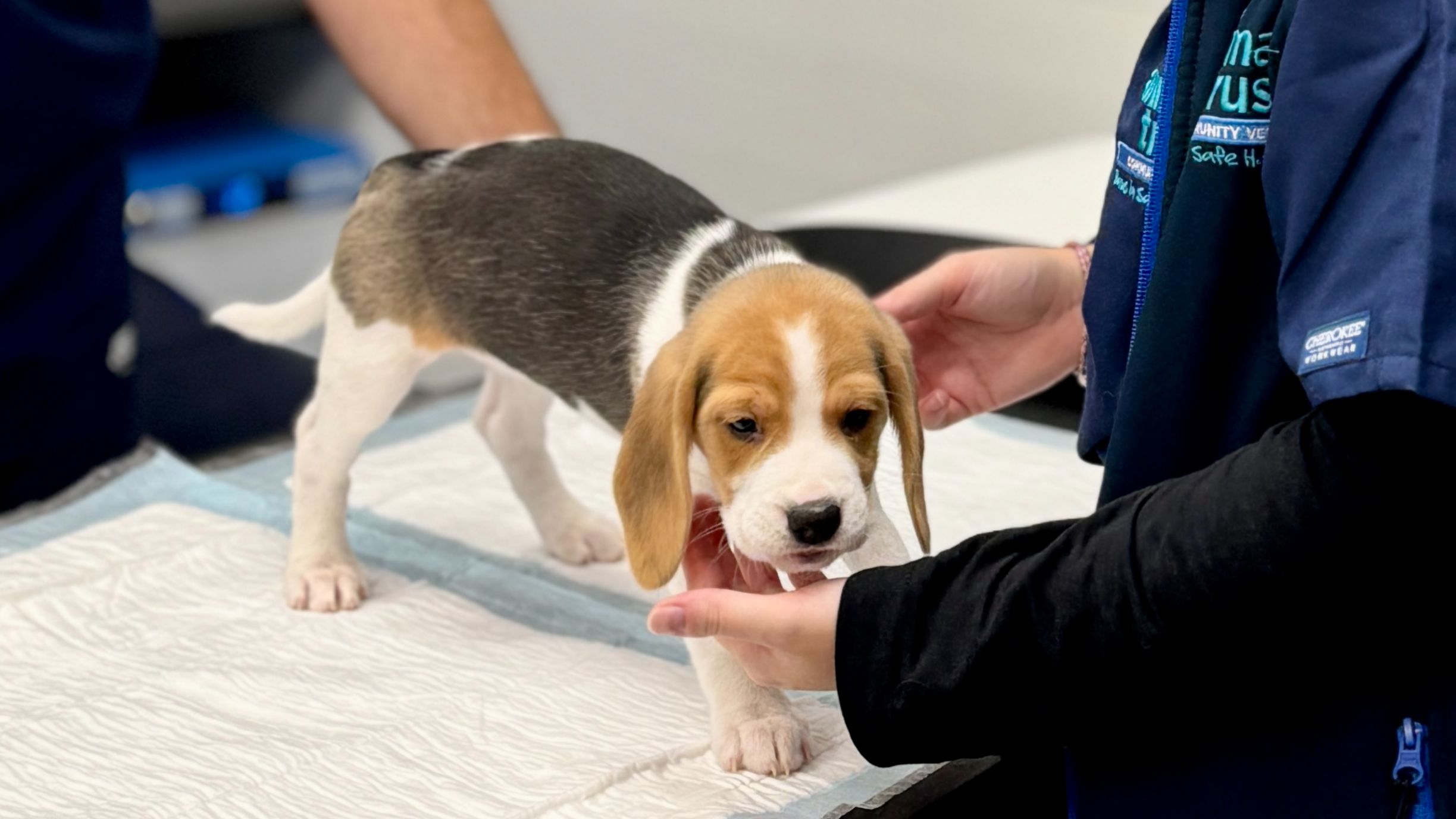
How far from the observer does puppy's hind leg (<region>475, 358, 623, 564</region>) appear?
5.04ft

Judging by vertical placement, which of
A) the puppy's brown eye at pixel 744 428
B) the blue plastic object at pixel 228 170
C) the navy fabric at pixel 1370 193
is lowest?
the blue plastic object at pixel 228 170

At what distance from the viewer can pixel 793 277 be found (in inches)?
44.8

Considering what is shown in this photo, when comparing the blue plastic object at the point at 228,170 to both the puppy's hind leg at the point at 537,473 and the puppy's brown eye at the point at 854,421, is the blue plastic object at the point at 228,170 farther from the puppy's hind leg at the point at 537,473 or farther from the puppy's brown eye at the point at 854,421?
the puppy's brown eye at the point at 854,421

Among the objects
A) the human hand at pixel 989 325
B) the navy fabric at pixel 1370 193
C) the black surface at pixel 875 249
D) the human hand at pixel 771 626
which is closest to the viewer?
the navy fabric at pixel 1370 193

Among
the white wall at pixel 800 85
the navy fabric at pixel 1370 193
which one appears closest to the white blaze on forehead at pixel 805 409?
the navy fabric at pixel 1370 193

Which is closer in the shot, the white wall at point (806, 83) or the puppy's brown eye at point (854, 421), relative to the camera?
the puppy's brown eye at point (854, 421)

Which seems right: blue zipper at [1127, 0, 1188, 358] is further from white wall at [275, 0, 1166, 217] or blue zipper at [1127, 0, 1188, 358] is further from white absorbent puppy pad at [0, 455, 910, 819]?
white wall at [275, 0, 1166, 217]

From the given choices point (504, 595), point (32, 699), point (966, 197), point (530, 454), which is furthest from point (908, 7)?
point (32, 699)

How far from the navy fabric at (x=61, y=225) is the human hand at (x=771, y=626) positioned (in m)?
1.03

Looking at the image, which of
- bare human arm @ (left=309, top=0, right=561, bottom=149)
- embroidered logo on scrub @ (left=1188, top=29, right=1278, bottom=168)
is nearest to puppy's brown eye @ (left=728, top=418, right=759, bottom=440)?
embroidered logo on scrub @ (left=1188, top=29, right=1278, bottom=168)

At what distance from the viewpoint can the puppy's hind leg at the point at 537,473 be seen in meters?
1.54

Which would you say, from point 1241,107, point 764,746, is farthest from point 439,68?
point 1241,107

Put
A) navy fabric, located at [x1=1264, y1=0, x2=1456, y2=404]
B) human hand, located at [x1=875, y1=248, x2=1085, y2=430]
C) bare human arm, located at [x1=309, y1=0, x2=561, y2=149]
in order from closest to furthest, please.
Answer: navy fabric, located at [x1=1264, y1=0, x2=1456, y2=404]
human hand, located at [x1=875, y1=248, x2=1085, y2=430]
bare human arm, located at [x1=309, y1=0, x2=561, y2=149]

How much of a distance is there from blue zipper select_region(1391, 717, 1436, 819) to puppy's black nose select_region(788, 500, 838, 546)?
352mm
